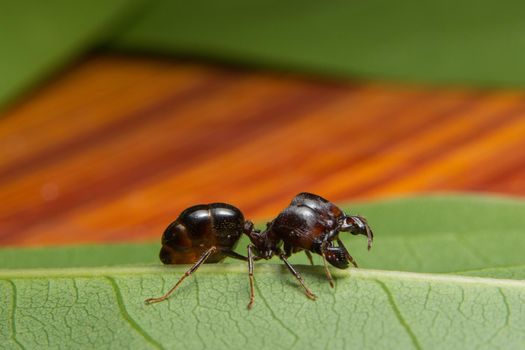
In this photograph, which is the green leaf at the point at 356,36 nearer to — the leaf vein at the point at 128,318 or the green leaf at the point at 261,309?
the green leaf at the point at 261,309

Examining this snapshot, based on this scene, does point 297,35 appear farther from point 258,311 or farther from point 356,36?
point 258,311

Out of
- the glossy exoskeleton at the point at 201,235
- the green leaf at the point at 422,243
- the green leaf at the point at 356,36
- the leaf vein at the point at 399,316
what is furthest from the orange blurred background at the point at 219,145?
the leaf vein at the point at 399,316

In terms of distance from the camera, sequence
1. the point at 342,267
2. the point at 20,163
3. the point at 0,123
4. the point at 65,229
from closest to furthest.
Result: the point at 342,267
the point at 65,229
the point at 20,163
the point at 0,123

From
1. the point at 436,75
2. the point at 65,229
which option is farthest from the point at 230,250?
the point at 436,75

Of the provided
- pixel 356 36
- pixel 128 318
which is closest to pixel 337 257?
pixel 128 318

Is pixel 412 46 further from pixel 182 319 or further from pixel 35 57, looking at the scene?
pixel 182 319

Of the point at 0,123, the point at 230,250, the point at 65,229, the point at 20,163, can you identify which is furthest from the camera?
the point at 0,123
